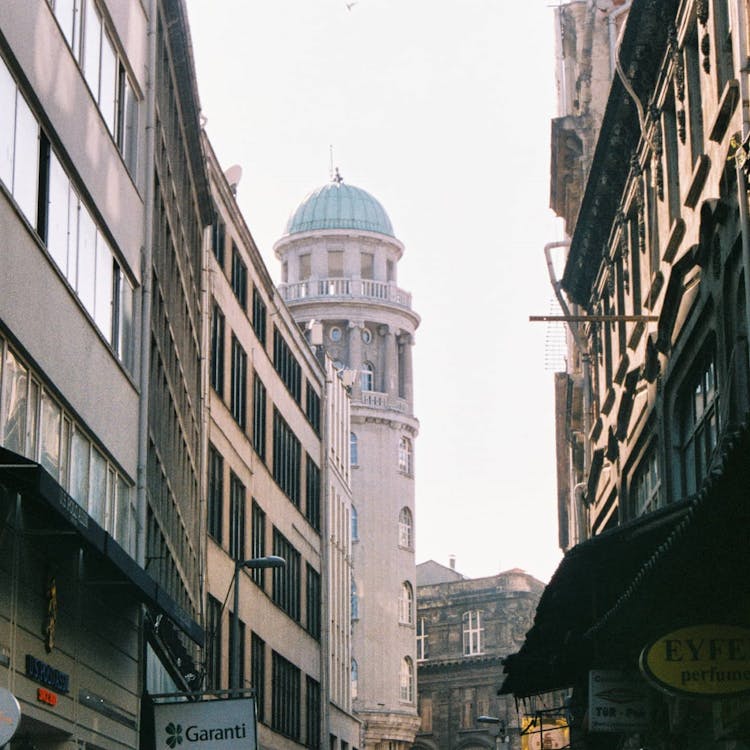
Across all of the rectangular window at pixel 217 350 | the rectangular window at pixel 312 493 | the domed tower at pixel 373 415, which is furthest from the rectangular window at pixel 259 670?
the domed tower at pixel 373 415

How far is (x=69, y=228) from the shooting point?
864 inches

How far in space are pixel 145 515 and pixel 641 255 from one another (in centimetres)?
853

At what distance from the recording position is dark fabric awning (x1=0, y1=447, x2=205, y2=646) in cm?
1567

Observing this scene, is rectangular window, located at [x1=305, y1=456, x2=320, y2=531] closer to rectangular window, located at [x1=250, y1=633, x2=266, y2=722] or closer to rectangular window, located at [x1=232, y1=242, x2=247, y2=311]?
rectangular window, located at [x1=250, y1=633, x2=266, y2=722]

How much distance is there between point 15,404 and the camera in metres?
18.8

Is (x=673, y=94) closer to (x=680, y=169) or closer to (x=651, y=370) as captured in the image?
(x=680, y=169)

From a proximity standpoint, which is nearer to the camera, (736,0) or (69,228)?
(736,0)

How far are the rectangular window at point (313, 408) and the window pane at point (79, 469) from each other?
38.6 m

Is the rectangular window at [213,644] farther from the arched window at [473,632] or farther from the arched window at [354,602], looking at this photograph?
the arched window at [473,632]

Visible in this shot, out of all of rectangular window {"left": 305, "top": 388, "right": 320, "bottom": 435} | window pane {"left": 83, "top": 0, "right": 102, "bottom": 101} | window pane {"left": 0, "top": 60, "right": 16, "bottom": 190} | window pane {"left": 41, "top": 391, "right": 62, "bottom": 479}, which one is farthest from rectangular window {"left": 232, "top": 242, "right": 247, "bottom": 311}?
window pane {"left": 0, "top": 60, "right": 16, "bottom": 190}

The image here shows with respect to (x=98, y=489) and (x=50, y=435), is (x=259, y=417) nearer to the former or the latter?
(x=98, y=489)

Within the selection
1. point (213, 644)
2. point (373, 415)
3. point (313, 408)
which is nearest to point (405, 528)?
point (373, 415)

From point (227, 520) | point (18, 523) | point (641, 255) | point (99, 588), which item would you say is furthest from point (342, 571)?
point (18, 523)

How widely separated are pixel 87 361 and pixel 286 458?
33.8 meters
